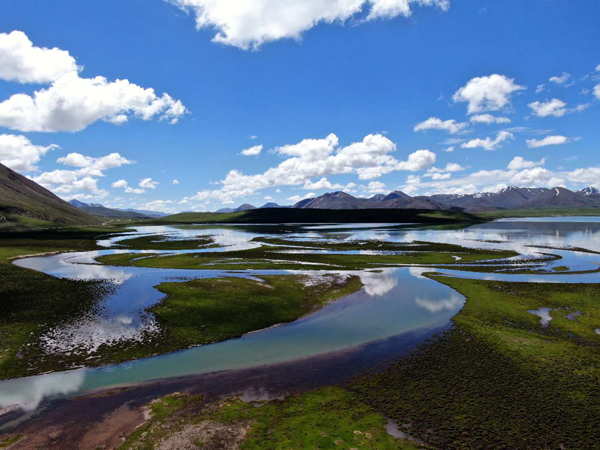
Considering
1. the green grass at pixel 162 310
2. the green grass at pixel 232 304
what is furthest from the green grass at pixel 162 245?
the green grass at pixel 232 304

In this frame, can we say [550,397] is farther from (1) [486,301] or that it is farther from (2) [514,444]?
(1) [486,301]

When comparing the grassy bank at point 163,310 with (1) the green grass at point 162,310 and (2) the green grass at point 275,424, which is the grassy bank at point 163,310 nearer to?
(1) the green grass at point 162,310

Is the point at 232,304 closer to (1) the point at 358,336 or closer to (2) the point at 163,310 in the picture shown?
(2) the point at 163,310

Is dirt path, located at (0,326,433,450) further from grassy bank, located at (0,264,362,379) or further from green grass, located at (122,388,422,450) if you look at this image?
grassy bank, located at (0,264,362,379)

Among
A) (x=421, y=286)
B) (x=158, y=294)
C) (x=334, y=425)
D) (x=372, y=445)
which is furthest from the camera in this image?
(x=421, y=286)

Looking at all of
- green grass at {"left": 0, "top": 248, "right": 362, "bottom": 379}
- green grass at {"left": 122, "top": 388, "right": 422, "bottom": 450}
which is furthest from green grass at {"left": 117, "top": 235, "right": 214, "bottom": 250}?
green grass at {"left": 122, "top": 388, "right": 422, "bottom": 450}

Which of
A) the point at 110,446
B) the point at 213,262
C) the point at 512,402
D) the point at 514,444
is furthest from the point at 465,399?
the point at 213,262
